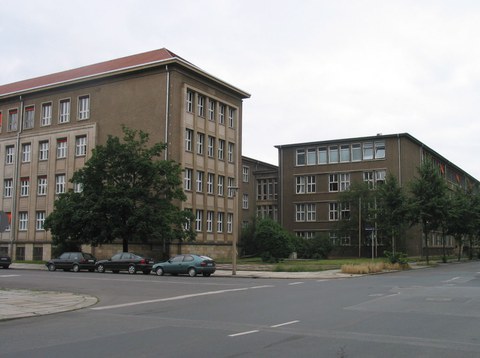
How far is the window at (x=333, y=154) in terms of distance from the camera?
7088 cm

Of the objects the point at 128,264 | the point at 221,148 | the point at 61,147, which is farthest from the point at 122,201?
the point at 61,147

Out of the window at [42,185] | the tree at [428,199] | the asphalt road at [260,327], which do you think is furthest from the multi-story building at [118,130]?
the asphalt road at [260,327]

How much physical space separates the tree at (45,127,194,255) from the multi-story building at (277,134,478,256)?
28.8 meters

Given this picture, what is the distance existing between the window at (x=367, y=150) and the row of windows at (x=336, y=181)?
6.61 feet

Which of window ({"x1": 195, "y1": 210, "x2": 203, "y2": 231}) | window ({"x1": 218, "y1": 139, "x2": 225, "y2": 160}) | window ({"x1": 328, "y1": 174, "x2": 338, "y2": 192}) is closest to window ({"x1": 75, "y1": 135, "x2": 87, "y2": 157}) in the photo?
window ({"x1": 195, "y1": 210, "x2": 203, "y2": 231})

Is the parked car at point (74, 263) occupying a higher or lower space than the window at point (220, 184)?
lower

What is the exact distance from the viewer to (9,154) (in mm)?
57844

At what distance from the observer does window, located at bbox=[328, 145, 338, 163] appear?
233 feet

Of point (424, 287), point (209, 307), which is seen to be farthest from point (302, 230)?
point (209, 307)

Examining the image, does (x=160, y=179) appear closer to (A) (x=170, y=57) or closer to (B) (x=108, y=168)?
(B) (x=108, y=168)

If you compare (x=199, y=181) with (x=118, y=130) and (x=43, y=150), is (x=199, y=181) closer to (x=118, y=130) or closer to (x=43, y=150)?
(x=118, y=130)

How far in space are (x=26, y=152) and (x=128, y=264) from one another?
27546 millimetres

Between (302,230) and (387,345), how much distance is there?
63128 millimetres

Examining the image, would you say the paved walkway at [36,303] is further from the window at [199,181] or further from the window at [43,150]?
the window at [43,150]
